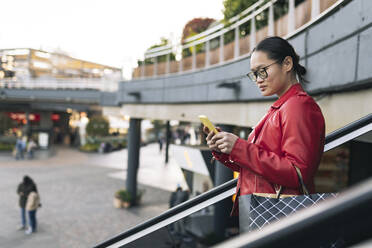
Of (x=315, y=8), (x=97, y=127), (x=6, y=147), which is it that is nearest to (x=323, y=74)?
(x=315, y=8)

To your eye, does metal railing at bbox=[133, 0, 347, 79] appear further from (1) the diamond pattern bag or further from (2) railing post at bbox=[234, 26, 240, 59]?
(1) the diamond pattern bag

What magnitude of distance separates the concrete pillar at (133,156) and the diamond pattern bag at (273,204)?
1147 cm

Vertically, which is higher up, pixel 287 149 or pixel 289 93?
A: pixel 289 93

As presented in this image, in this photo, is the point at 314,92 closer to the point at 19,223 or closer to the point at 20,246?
the point at 20,246

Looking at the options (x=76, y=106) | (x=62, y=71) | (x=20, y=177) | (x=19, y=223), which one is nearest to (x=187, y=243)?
(x=19, y=223)

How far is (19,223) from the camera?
934 cm

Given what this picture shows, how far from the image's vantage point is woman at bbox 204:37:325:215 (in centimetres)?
113

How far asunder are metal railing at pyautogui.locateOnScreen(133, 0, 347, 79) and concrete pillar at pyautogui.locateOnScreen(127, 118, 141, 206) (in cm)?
208

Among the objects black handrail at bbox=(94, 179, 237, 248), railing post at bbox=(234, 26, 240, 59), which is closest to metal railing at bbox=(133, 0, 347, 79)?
railing post at bbox=(234, 26, 240, 59)

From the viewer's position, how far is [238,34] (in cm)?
673

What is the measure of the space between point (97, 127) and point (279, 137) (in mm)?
28756

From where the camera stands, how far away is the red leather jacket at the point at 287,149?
44.2 inches

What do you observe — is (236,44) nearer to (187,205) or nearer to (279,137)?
(187,205)

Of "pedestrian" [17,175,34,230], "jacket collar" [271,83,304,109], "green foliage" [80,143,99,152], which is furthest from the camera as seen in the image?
"green foliage" [80,143,99,152]
